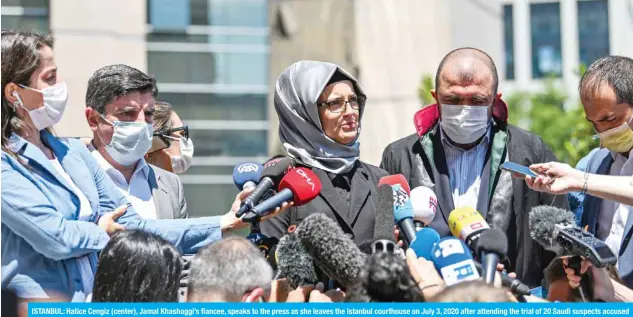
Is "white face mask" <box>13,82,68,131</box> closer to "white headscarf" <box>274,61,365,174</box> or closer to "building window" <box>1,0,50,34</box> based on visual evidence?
"white headscarf" <box>274,61,365,174</box>

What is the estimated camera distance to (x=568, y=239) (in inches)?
186

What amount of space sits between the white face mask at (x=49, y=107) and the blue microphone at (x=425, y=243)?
1750mm

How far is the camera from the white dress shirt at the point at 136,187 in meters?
6.08

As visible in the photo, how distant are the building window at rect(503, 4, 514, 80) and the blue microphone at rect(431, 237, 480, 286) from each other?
6806cm

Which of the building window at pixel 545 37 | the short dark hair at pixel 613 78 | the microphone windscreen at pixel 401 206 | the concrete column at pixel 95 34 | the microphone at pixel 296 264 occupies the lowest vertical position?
the microphone at pixel 296 264

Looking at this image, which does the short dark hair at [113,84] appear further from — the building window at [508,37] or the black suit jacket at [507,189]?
the building window at [508,37]

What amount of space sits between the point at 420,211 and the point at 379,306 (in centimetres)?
132

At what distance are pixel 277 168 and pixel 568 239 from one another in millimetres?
1291

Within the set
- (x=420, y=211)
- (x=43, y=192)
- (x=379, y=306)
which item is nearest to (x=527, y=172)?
(x=420, y=211)

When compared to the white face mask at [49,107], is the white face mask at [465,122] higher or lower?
lower

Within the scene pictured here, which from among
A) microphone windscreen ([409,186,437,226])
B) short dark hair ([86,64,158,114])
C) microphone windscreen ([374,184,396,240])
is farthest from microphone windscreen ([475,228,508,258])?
short dark hair ([86,64,158,114])

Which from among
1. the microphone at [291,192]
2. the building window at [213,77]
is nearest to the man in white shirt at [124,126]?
the microphone at [291,192]

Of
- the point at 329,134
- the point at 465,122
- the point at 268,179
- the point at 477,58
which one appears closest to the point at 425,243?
the point at 268,179

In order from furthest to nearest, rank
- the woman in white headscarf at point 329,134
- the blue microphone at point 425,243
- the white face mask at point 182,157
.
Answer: the white face mask at point 182,157
the woman in white headscarf at point 329,134
the blue microphone at point 425,243
